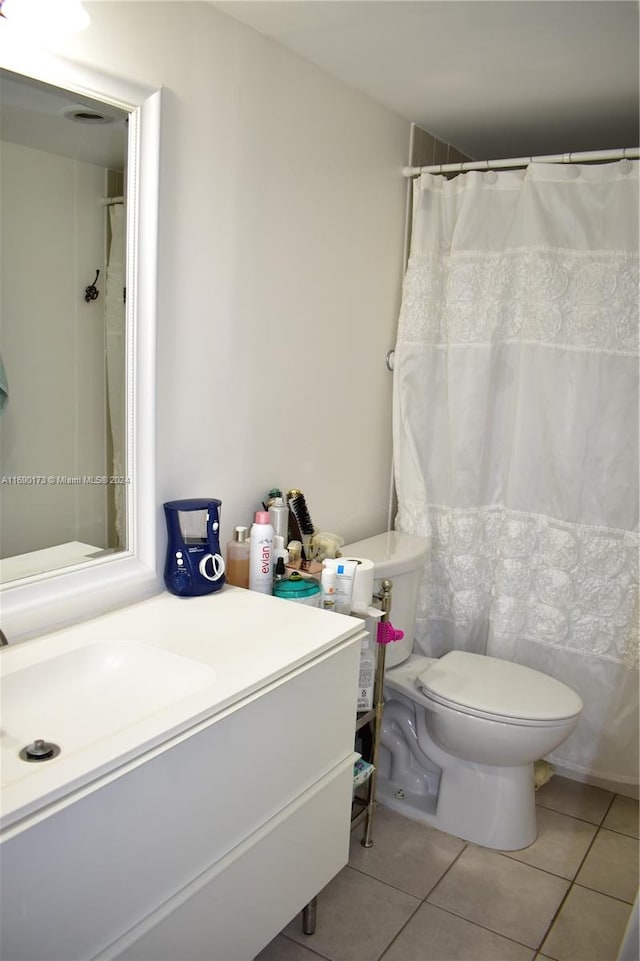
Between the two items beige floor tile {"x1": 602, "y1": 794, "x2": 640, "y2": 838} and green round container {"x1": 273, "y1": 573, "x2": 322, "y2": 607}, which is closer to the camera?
green round container {"x1": 273, "y1": 573, "x2": 322, "y2": 607}

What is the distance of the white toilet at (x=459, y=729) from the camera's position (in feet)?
6.79

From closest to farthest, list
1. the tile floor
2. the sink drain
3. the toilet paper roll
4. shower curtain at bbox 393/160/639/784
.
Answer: the sink drain < the tile floor < the toilet paper roll < shower curtain at bbox 393/160/639/784

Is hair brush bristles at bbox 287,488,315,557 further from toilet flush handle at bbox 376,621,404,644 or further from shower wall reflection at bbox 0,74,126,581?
shower wall reflection at bbox 0,74,126,581

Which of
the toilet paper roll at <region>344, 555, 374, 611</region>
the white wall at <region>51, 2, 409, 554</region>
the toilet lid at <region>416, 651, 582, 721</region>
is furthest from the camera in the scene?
the toilet lid at <region>416, 651, 582, 721</region>

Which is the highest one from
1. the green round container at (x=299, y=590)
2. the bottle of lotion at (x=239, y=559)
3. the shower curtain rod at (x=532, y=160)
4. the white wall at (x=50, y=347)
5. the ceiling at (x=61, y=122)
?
the shower curtain rod at (x=532, y=160)

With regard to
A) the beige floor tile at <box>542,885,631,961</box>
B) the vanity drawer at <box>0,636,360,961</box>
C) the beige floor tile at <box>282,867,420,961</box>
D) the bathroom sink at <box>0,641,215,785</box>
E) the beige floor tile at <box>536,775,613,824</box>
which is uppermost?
the bathroom sink at <box>0,641,215,785</box>

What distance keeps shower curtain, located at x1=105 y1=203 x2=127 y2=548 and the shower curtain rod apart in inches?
50.3

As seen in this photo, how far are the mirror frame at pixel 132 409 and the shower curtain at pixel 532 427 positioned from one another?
1101 millimetres

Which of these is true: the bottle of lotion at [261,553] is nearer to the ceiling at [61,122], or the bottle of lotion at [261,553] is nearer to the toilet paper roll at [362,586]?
the toilet paper roll at [362,586]

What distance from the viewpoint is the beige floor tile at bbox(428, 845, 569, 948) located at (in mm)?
1889

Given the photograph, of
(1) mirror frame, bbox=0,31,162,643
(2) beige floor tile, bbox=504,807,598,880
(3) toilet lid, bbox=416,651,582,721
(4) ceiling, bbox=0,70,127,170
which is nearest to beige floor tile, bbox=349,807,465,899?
(2) beige floor tile, bbox=504,807,598,880

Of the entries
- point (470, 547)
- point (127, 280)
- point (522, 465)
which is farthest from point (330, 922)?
point (127, 280)


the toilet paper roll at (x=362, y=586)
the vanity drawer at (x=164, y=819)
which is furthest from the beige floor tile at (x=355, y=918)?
the toilet paper roll at (x=362, y=586)

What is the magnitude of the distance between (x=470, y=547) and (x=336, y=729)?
3.48ft
